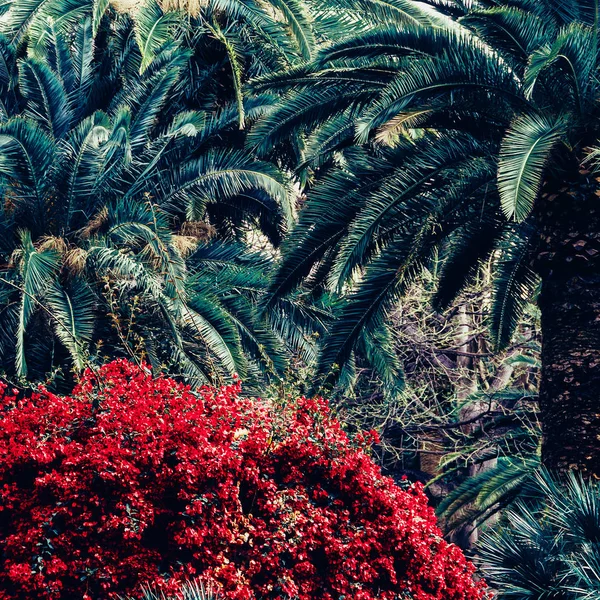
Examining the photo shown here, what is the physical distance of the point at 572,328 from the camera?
953 cm

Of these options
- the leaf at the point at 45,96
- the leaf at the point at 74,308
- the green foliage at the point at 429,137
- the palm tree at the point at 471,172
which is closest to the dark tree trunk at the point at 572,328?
the palm tree at the point at 471,172

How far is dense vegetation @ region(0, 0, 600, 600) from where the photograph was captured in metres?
9.51

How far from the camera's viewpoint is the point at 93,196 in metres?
13.6

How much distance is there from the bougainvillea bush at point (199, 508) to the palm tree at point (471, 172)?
2.32 metres

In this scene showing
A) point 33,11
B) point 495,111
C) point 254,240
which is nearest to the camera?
point 495,111

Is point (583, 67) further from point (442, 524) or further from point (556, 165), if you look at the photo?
point (442, 524)

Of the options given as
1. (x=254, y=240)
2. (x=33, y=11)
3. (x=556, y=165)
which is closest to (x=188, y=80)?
(x=33, y=11)

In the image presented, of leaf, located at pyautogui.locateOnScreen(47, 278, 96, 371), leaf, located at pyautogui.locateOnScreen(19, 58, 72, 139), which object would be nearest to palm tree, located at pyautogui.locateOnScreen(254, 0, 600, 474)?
leaf, located at pyautogui.locateOnScreen(47, 278, 96, 371)

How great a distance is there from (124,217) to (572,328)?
644cm

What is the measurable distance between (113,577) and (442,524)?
9.95 meters

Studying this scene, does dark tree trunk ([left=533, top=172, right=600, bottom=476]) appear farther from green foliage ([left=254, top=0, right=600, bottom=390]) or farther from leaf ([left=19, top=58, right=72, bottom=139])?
leaf ([left=19, top=58, right=72, bottom=139])

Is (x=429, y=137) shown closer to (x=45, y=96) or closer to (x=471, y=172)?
(x=471, y=172)

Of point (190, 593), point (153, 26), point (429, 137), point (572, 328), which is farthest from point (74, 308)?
point (190, 593)

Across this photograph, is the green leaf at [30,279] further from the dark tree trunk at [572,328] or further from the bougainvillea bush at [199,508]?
the dark tree trunk at [572,328]
